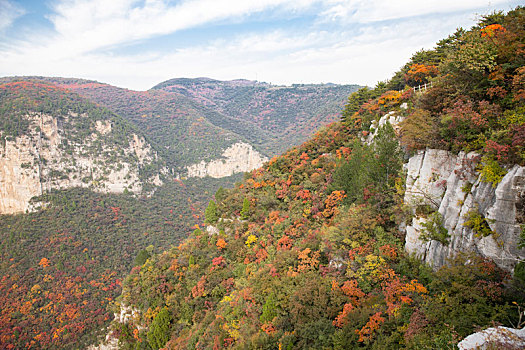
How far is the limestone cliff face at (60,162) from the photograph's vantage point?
8156cm

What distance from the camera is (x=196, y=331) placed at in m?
23.4

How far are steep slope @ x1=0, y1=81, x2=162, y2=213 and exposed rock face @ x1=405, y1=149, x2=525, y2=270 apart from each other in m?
103

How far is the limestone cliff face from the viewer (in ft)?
268

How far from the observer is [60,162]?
9106cm

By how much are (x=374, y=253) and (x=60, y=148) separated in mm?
111777

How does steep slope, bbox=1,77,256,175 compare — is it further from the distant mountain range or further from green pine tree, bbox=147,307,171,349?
green pine tree, bbox=147,307,171,349

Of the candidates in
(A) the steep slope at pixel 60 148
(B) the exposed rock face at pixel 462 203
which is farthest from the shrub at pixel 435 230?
(A) the steep slope at pixel 60 148

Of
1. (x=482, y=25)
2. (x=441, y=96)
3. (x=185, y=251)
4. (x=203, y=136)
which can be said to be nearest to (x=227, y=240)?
(x=185, y=251)

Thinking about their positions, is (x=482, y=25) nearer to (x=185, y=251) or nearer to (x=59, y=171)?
(x=185, y=251)

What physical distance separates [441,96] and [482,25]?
20.9ft

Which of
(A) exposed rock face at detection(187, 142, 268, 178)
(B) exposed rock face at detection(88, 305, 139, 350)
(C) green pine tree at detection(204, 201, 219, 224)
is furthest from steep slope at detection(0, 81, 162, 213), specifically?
(C) green pine tree at detection(204, 201, 219, 224)

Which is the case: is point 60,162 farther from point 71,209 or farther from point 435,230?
point 435,230

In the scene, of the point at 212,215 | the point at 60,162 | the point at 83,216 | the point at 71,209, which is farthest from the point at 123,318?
the point at 60,162

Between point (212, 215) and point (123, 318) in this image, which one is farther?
point (212, 215)
